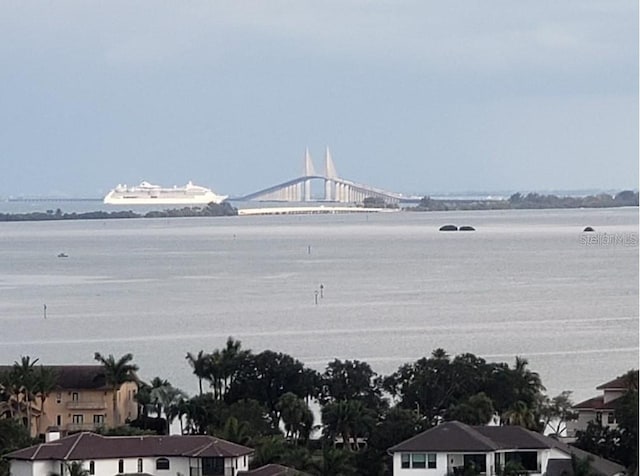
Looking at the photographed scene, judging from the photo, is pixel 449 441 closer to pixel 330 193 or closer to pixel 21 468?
pixel 21 468

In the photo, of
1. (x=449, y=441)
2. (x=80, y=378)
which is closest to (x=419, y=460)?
(x=449, y=441)

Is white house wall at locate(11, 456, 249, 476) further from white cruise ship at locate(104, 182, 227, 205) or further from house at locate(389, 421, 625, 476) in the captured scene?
white cruise ship at locate(104, 182, 227, 205)

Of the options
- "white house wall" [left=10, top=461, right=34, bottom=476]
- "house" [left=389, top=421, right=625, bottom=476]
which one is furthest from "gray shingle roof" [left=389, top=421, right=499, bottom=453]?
"white house wall" [left=10, top=461, right=34, bottom=476]

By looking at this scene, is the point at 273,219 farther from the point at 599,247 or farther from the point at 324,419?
the point at 324,419

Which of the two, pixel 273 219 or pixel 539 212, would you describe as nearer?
pixel 273 219

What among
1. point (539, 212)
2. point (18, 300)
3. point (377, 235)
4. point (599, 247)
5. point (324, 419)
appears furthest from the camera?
point (539, 212)

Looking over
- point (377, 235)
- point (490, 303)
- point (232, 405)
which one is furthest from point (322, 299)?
point (377, 235)

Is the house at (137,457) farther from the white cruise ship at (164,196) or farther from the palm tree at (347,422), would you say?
the white cruise ship at (164,196)
